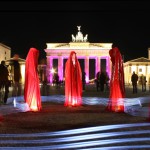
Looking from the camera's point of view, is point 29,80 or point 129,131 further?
point 29,80

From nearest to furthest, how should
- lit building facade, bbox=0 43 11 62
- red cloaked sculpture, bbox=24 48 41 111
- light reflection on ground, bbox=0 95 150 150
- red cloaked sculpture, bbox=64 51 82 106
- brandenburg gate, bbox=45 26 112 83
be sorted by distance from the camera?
light reflection on ground, bbox=0 95 150 150
red cloaked sculpture, bbox=24 48 41 111
red cloaked sculpture, bbox=64 51 82 106
brandenburg gate, bbox=45 26 112 83
lit building facade, bbox=0 43 11 62

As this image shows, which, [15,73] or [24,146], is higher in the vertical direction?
[15,73]

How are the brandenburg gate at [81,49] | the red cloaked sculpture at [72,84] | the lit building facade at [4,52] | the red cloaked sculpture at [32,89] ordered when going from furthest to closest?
the lit building facade at [4,52] < the brandenburg gate at [81,49] < the red cloaked sculpture at [72,84] < the red cloaked sculpture at [32,89]

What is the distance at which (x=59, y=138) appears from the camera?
6.79 meters

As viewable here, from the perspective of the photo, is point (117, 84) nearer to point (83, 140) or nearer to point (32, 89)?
point (32, 89)

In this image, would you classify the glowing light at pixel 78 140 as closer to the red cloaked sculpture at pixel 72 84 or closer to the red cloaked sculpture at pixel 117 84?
the red cloaked sculpture at pixel 117 84

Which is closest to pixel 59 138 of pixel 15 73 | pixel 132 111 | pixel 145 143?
pixel 145 143

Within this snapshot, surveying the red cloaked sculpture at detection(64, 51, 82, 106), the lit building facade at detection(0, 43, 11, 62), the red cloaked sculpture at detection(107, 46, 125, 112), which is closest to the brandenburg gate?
the lit building facade at detection(0, 43, 11, 62)

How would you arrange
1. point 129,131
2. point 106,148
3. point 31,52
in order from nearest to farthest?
point 106,148, point 129,131, point 31,52

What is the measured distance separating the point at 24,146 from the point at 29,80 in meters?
6.82

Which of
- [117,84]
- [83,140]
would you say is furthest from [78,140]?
[117,84]

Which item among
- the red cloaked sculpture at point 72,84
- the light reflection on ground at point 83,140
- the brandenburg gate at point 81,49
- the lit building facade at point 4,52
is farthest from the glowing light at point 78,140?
the lit building facade at point 4,52

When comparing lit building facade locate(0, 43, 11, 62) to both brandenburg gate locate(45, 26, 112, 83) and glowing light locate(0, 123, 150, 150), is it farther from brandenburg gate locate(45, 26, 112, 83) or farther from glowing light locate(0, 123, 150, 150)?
glowing light locate(0, 123, 150, 150)

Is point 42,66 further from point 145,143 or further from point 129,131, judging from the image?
point 145,143
